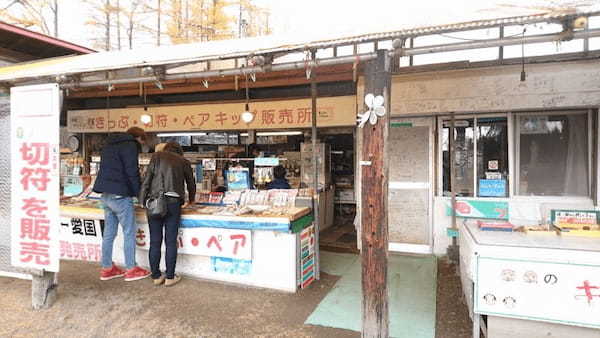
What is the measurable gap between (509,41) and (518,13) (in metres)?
0.25

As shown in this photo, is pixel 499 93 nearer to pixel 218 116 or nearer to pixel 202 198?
pixel 202 198

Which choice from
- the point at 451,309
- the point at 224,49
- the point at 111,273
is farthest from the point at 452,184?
the point at 111,273

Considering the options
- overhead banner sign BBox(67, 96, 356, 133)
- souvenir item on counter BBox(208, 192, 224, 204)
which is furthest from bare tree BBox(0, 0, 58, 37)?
souvenir item on counter BBox(208, 192, 224, 204)

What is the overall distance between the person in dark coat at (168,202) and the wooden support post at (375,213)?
2684 millimetres

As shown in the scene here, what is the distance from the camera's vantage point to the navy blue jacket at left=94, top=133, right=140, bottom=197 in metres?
4.57

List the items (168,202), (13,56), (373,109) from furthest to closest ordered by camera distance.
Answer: (13,56) < (168,202) < (373,109)

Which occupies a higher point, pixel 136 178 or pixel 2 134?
pixel 2 134

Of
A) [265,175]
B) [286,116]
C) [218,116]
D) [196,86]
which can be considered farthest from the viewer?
[196,86]

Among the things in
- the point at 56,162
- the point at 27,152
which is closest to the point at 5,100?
the point at 27,152

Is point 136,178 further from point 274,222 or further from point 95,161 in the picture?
point 95,161

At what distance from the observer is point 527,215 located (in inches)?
212

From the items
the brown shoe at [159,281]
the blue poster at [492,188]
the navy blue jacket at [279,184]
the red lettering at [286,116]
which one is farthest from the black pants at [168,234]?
the blue poster at [492,188]

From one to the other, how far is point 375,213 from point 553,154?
13.4 feet

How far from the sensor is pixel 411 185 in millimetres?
6109
